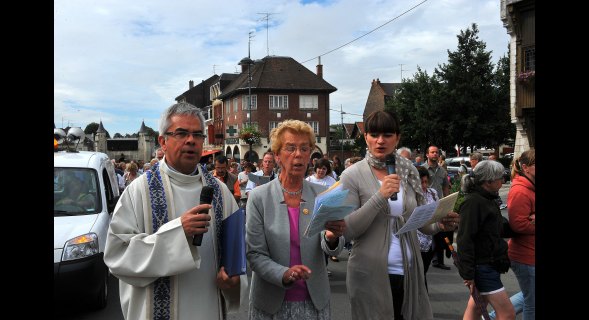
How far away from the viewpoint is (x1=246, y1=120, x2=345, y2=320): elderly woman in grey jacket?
2811 mm

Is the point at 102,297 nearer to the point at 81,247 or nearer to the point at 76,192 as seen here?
the point at 81,247

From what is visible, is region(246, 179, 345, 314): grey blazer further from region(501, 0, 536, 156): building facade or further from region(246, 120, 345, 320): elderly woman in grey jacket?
region(501, 0, 536, 156): building facade

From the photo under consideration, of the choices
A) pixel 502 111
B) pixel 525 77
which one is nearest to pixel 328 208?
pixel 525 77

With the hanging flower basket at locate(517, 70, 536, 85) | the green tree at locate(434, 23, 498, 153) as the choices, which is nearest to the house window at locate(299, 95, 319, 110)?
the green tree at locate(434, 23, 498, 153)

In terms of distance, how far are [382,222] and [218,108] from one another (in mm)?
64702

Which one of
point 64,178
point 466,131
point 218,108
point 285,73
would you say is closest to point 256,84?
point 285,73

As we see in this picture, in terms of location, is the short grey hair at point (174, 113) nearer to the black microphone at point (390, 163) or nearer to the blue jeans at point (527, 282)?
the black microphone at point (390, 163)

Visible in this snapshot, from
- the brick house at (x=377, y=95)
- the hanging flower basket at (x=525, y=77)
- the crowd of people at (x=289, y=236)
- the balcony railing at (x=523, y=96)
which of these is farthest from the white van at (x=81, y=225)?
the brick house at (x=377, y=95)

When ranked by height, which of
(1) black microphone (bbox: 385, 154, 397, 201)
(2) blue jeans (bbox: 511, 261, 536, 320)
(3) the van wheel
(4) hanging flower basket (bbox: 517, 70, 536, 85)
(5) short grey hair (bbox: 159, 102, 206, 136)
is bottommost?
(3) the van wheel

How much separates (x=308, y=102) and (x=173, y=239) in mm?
53961

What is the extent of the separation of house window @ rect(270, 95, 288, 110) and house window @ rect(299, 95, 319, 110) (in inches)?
69.8

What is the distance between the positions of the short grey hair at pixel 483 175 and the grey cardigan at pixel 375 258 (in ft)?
3.87

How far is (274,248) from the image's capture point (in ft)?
9.38
